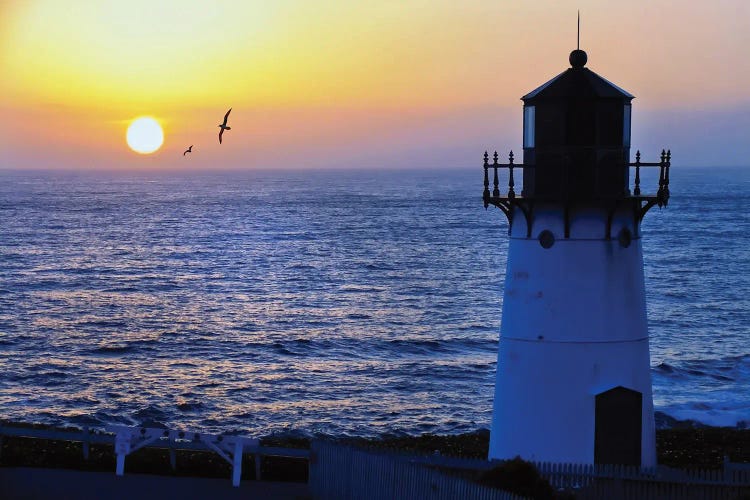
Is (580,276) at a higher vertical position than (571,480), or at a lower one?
higher

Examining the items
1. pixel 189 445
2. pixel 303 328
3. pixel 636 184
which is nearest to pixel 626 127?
pixel 636 184

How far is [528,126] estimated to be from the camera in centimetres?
1541

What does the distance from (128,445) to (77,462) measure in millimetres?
2160

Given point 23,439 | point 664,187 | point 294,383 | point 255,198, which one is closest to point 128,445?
point 23,439

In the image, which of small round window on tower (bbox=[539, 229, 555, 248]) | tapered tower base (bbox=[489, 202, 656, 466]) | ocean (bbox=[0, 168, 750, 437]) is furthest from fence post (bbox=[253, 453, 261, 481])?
ocean (bbox=[0, 168, 750, 437])

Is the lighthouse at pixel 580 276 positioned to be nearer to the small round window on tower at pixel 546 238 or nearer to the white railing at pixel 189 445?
the small round window on tower at pixel 546 238

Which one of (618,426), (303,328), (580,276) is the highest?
(580,276)

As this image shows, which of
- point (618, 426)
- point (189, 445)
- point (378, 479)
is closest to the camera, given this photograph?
point (378, 479)

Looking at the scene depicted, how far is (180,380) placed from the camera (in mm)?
37688

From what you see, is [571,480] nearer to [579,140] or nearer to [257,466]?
[579,140]

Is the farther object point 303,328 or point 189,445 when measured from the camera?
point 303,328

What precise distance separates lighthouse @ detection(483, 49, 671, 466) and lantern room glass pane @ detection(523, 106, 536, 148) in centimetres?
2

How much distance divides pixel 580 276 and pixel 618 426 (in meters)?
2.11

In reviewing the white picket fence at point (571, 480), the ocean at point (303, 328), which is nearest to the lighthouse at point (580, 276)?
the white picket fence at point (571, 480)
